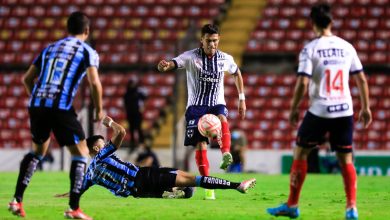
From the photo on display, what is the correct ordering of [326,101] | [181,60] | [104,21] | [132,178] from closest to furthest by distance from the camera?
[326,101] → [132,178] → [181,60] → [104,21]

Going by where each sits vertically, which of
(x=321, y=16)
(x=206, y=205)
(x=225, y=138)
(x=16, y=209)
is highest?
(x=321, y=16)

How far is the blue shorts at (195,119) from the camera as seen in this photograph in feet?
37.1

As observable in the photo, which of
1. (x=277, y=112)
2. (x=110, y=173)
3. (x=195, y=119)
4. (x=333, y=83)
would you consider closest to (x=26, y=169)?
(x=110, y=173)

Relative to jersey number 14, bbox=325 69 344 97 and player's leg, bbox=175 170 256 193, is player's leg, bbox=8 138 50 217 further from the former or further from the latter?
jersey number 14, bbox=325 69 344 97

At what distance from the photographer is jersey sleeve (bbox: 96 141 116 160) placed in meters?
9.71

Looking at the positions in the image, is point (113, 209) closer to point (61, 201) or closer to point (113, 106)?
point (61, 201)

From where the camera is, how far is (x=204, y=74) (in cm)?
1148

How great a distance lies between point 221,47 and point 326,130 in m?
20.8

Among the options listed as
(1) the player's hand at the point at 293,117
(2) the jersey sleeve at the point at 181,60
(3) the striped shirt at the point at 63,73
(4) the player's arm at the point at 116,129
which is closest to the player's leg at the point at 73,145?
(3) the striped shirt at the point at 63,73

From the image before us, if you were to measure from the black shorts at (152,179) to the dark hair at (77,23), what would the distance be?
2440 millimetres

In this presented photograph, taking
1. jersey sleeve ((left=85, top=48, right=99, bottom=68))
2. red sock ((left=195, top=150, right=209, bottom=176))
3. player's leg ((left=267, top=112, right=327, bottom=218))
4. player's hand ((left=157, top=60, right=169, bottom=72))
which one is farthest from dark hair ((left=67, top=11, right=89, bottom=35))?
red sock ((left=195, top=150, right=209, bottom=176))

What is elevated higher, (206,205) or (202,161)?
(202,161)

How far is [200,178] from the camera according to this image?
32.4 ft

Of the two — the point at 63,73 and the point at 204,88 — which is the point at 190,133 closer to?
the point at 204,88
